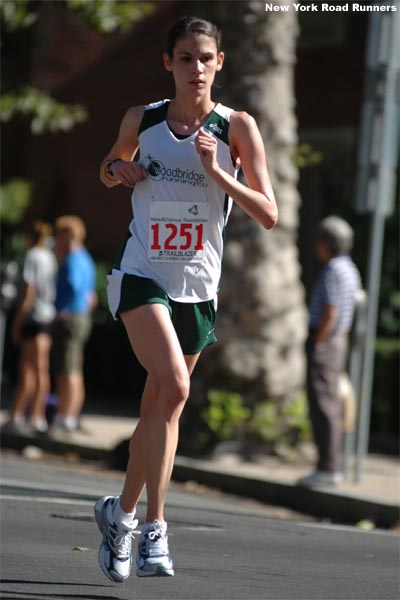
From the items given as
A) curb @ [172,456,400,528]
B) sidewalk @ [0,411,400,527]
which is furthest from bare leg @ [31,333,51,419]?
curb @ [172,456,400,528]

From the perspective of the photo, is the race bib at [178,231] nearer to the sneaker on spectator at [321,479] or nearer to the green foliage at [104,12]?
the sneaker on spectator at [321,479]

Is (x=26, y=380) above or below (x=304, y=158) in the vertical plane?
below

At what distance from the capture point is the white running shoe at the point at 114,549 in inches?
215

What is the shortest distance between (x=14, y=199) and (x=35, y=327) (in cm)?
997

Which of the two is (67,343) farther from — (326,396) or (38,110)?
(38,110)

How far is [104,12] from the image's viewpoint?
1700 centimetres

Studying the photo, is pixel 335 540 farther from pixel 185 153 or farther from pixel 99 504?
pixel 185 153

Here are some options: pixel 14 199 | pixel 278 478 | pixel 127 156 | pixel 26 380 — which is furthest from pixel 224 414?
pixel 14 199

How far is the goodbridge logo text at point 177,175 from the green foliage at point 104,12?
451 inches

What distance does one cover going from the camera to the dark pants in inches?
428

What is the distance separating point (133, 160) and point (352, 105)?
15.4 m

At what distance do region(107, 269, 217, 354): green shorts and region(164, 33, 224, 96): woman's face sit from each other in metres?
0.76

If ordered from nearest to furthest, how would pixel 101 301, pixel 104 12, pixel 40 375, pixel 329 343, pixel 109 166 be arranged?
1. pixel 109 166
2. pixel 329 343
3. pixel 40 375
4. pixel 104 12
5. pixel 101 301

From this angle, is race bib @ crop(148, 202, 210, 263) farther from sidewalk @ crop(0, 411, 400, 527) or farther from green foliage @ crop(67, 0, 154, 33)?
green foliage @ crop(67, 0, 154, 33)
